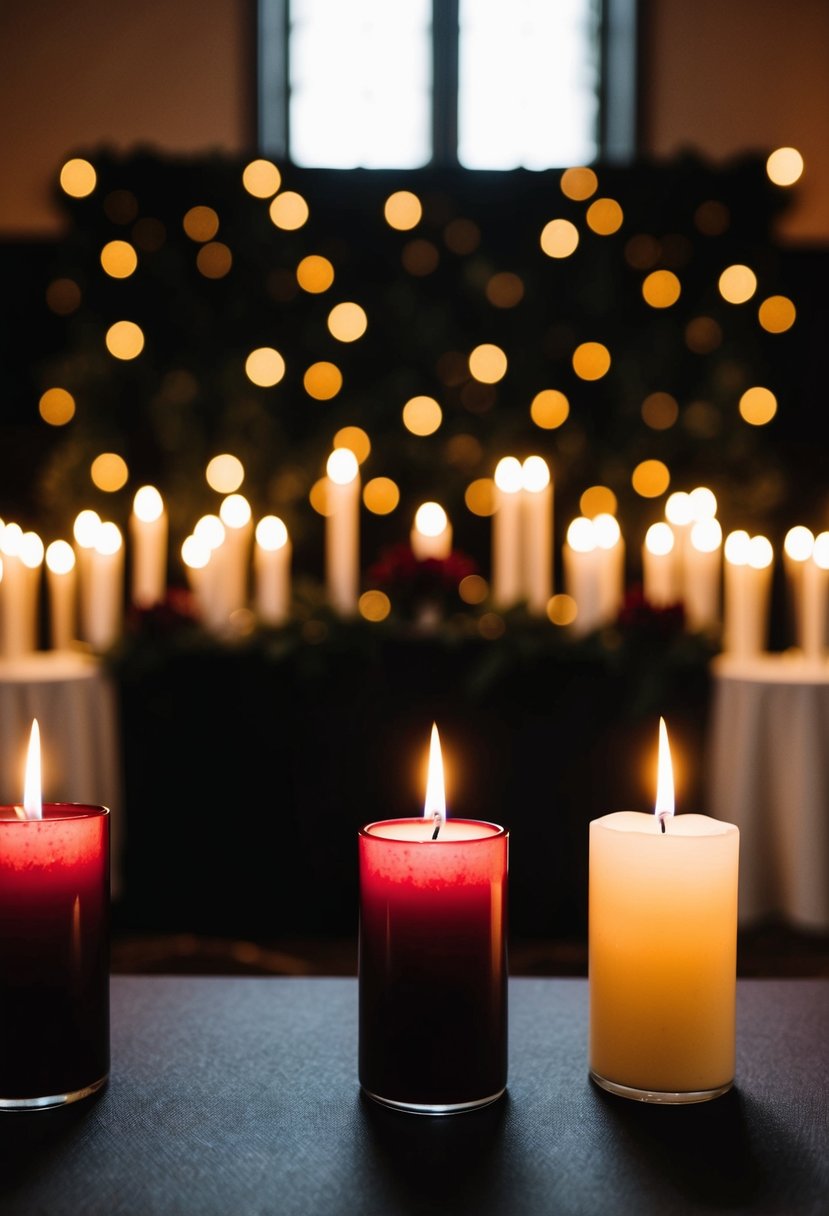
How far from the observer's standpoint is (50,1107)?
0.49 meters

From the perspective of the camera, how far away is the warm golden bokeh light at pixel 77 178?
4.24 meters

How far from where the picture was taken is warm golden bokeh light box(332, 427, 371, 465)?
410 centimetres

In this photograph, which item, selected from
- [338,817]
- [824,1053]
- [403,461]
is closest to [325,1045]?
[824,1053]

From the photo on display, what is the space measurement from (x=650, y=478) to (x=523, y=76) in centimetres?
181

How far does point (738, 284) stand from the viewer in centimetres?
419

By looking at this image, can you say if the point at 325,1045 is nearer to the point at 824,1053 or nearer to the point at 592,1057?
the point at 592,1057

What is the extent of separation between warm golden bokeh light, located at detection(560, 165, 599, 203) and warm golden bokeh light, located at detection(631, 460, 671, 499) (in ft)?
3.30

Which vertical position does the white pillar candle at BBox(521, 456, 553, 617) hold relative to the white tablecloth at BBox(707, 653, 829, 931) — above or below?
above

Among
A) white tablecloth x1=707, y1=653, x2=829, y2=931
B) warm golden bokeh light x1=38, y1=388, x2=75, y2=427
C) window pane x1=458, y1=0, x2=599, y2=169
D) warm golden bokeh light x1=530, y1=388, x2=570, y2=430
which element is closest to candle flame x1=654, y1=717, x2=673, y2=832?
white tablecloth x1=707, y1=653, x2=829, y2=931

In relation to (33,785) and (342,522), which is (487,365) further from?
(33,785)

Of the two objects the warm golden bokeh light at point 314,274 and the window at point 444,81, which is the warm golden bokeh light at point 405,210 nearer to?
the warm golden bokeh light at point 314,274

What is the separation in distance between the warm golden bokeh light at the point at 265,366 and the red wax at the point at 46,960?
3782mm

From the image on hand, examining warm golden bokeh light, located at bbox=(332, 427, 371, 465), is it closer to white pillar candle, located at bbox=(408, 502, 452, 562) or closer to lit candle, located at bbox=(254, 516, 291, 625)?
white pillar candle, located at bbox=(408, 502, 452, 562)

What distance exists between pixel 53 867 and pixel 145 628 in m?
2.34
